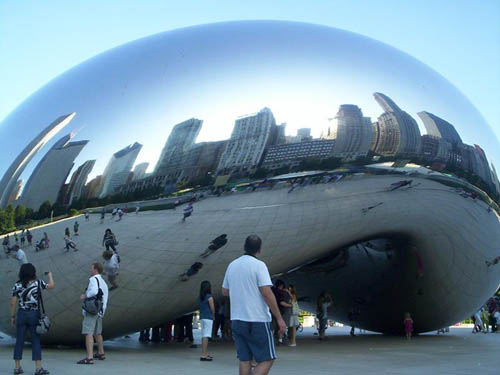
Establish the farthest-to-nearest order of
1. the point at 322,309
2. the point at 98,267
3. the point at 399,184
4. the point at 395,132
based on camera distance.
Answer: the point at 322,309 → the point at 399,184 → the point at 395,132 → the point at 98,267

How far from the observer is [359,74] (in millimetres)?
7098

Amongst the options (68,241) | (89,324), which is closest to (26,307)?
(89,324)

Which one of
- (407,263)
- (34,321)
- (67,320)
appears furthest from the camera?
(407,263)

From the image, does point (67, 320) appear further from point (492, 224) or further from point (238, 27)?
point (492, 224)

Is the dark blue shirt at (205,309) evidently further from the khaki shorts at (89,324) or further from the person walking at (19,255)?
the person walking at (19,255)

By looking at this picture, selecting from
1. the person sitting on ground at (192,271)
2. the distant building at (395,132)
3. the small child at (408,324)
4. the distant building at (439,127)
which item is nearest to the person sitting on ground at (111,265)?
the person sitting on ground at (192,271)

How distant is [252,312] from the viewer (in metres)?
3.97

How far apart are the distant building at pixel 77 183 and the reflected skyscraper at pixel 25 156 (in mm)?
695

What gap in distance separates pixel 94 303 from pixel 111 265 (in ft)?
1.51

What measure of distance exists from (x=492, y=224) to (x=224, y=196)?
413 cm

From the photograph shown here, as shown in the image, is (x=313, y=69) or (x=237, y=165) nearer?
(x=237, y=165)

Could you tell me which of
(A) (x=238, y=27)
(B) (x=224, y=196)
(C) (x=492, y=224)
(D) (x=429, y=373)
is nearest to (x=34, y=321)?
(B) (x=224, y=196)

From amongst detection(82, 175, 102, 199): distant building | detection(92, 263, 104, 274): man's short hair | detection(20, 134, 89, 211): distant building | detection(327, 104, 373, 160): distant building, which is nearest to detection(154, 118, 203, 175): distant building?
detection(82, 175, 102, 199): distant building

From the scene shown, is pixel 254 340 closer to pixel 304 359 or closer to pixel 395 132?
pixel 304 359
